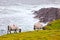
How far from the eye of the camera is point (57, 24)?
4362cm

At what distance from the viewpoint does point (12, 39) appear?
2809 cm

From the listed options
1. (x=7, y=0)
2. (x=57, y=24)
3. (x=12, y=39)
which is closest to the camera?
(x=12, y=39)

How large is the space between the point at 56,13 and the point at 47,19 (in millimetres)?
6463

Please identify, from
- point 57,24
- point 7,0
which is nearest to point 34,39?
point 57,24

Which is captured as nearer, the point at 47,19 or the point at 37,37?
the point at 37,37

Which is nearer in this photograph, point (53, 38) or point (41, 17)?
point (53, 38)

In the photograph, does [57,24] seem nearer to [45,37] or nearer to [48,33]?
[48,33]

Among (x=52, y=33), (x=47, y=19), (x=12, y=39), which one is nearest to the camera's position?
(x=12, y=39)

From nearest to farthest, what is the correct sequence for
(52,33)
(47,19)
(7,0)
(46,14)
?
(52,33), (47,19), (46,14), (7,0)

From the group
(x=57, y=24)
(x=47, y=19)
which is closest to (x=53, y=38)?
(x=57, y=24)

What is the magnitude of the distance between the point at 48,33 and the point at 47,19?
59.6 meters

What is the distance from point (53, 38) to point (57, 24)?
14.8 m

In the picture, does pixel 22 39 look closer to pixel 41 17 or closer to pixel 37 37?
pixel 37 37

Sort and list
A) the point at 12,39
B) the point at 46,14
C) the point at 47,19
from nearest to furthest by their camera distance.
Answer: the point at 12,39, the point at 47,19, the point at 46,14
